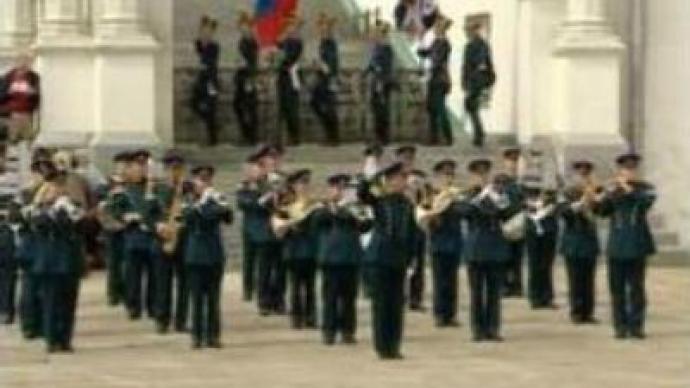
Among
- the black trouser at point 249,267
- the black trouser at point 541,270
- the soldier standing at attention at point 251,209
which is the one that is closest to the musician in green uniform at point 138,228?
the soldier standing at attention at point 251,209

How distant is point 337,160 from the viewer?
32812 millimetres

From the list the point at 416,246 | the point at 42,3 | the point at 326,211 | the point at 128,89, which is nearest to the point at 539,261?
the point at 416,246

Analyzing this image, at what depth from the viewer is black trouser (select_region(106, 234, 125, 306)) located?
2459 cm

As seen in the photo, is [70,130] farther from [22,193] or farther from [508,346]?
[508,346]

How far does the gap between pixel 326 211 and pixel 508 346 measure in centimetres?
209

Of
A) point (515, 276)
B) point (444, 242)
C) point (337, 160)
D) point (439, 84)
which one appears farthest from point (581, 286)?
point (439, 84)

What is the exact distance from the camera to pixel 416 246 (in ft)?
74.6

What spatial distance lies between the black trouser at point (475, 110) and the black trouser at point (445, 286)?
9.79m

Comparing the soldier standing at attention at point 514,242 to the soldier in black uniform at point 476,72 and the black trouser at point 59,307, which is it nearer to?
the black trouser at point 59,307

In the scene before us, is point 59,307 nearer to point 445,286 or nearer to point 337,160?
point 445,286

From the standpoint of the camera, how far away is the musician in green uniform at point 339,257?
21.0 m

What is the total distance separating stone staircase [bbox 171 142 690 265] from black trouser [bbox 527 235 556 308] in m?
5.39

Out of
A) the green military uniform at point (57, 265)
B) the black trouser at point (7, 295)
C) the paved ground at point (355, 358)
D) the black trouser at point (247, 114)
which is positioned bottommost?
the paved ground at point (355, 358)

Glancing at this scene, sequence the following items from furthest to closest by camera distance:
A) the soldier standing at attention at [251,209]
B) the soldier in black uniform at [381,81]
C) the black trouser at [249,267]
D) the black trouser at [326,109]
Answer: the black trouser at [326,109] < the soldier in black uniform at [381,81] < the black trouser at [249,267] < the soldier standing at attention at [251,209]
